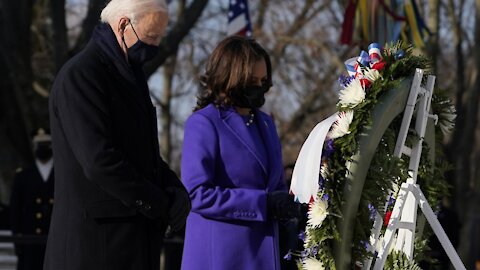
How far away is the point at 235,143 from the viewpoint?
16.6ft

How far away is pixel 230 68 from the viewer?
5.11 m

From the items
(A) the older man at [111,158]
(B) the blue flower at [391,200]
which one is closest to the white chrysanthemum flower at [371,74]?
(B) the blue flower at [391,200]

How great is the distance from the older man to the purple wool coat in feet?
2.61

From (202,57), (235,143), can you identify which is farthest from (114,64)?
(202,57)

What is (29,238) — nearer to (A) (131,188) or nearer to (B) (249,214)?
(B) (249,214)

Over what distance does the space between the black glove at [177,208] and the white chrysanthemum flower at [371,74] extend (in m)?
1.00

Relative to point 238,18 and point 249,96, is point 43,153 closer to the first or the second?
point 238,18

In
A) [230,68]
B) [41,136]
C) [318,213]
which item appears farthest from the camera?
[41,136]

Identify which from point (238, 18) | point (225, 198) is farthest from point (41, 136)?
point (225, 198)

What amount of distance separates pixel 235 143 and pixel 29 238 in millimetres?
3970

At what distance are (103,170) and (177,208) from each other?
0.33 meters

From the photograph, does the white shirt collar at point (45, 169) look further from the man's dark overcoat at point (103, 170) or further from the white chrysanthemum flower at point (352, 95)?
the man's dark overcoat at point (103, 170)

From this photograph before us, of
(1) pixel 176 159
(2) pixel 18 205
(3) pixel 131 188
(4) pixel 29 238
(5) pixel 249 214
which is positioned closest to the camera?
(3) pixel 131 188

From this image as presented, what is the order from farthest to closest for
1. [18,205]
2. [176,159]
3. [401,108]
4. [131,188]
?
[176,159] < [18,205] < [401,108] < [131,188]
